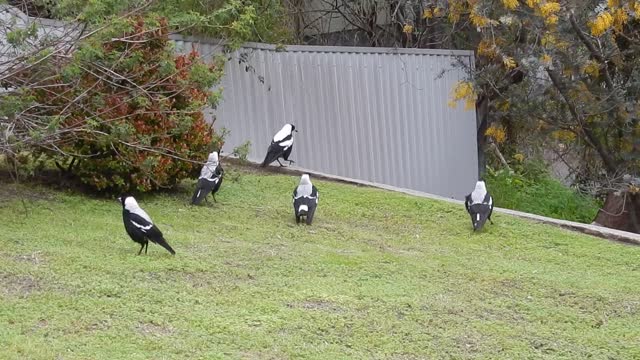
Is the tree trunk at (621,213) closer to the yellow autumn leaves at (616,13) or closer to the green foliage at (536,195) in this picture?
the green foliage at (536,195)

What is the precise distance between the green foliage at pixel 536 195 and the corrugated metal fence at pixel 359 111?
23.4 inches

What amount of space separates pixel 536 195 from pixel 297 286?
345 inches

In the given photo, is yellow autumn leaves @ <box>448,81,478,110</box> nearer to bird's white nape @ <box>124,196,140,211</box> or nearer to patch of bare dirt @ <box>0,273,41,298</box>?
bird's white nape @ <box>124,196,140,211</box>

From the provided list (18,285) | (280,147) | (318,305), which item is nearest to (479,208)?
(280,147)

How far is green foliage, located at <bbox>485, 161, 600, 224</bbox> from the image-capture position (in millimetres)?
15367

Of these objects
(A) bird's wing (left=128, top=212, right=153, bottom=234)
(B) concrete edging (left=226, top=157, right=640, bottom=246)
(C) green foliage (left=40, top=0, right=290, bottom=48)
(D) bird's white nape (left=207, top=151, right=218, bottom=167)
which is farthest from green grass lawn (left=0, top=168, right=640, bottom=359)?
(C) green foliage (left=40, top=0, right=290, bottom=48)

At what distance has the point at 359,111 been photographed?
1501cm

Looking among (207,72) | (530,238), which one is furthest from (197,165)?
(530,238)

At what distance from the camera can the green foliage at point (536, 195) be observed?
50.4 ft

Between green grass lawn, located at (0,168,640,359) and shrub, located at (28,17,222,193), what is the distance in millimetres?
382

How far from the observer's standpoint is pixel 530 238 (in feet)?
36.7

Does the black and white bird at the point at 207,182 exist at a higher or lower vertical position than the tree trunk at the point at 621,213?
higher

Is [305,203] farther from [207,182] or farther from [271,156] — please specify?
[271,156]

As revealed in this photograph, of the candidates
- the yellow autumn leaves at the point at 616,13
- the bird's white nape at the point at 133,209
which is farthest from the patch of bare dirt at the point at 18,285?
the yellow autumn leaves at the point at 616,13
